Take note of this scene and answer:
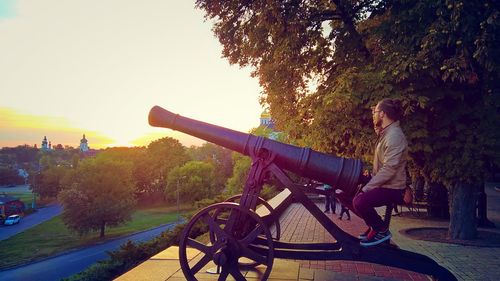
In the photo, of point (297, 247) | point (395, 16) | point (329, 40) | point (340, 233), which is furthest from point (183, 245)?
point (329, 40)

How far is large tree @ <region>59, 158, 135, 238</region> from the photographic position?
122 feet

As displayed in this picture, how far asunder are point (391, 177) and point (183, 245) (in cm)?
243

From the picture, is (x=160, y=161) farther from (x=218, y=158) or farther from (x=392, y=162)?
(x=392, y=162)

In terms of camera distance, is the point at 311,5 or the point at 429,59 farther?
the point at 311,5

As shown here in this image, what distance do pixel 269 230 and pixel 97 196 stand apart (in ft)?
129

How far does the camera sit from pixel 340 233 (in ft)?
14.6

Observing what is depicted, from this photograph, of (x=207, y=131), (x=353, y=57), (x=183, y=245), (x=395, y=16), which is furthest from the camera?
(x=353, y=57)

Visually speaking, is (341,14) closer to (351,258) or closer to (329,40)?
(329,40)

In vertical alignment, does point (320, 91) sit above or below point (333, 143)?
above

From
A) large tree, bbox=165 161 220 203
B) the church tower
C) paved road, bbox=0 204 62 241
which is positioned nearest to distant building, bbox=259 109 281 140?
large tree, bbox=165 161 220 203

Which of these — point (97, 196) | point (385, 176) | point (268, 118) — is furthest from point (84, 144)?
point (385, 176)

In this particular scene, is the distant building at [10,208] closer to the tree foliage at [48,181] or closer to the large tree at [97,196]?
the tree foliage at [48,181]

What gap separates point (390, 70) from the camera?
806 cm

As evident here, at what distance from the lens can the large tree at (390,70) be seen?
7.46 meters
